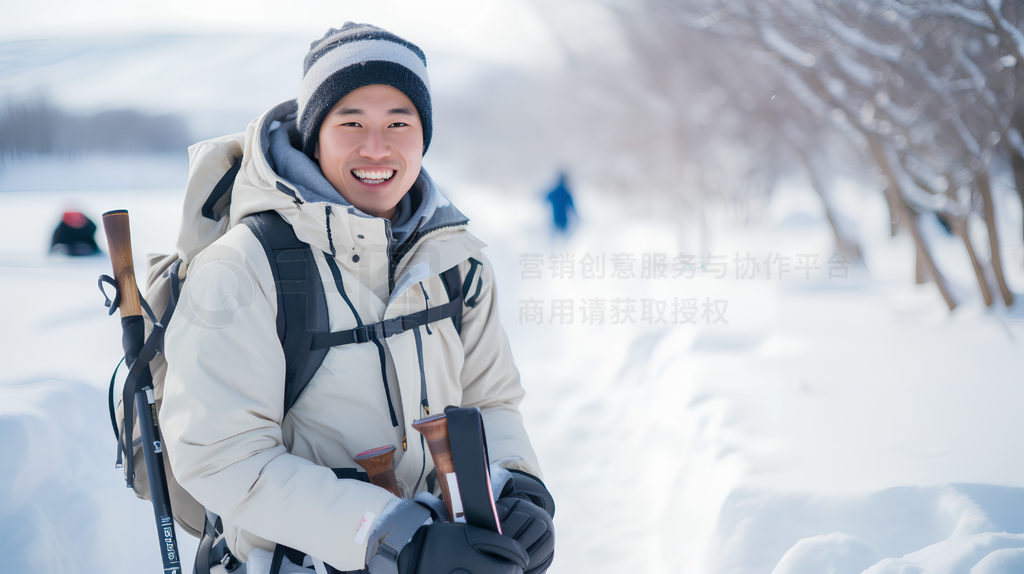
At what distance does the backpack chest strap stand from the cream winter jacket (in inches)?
0.5

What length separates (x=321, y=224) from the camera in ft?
3.40

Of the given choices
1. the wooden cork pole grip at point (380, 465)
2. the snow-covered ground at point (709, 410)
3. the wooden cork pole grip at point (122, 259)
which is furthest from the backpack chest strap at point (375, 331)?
the snow-covered ground at point (709, 410)

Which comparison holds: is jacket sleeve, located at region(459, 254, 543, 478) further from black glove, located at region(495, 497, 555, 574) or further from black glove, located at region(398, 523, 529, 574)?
black glove, located at region(398, 523, 529, 574)

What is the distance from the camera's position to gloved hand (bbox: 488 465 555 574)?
1075 millimetres

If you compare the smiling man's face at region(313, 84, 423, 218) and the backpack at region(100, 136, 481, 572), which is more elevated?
the smiling man's face at region(313, 84, 423, 218)

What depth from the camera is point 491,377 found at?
1.32 meters

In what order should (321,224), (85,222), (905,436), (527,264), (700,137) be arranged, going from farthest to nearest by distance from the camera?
(700,137), (85,222), (527,264), (905,436), (321,224)

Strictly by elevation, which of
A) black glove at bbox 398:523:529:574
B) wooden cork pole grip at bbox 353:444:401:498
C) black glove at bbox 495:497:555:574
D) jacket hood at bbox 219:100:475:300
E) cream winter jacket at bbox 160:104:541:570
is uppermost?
jacket hood at bbox 219:100:475:300

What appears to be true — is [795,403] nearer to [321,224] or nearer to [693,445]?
[693,445]

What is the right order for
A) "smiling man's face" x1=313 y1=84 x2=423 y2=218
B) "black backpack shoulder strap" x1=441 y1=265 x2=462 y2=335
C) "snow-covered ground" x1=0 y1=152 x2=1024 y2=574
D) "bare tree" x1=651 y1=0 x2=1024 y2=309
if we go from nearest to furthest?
"smiling man's face" x1=313 y1=84 x2=423 y2=218
"black backpack shoulder strap" x1=441 y1=265 x2=462 y2=335
"snow-covered ground" x1=0 y1=152 x2=1024 y2=574
"bare tree" x1=651 y1=0 x2=1024 y2=309

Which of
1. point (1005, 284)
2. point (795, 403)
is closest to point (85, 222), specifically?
point (795, 403)

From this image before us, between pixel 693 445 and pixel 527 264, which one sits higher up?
pixel 527 264

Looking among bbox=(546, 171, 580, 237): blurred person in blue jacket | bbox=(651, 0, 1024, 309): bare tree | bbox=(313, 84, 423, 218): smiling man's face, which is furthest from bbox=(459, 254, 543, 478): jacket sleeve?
bbox=(546, 171, 580, 237): blurred person in blue jacket

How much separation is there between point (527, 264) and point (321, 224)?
234 cm
